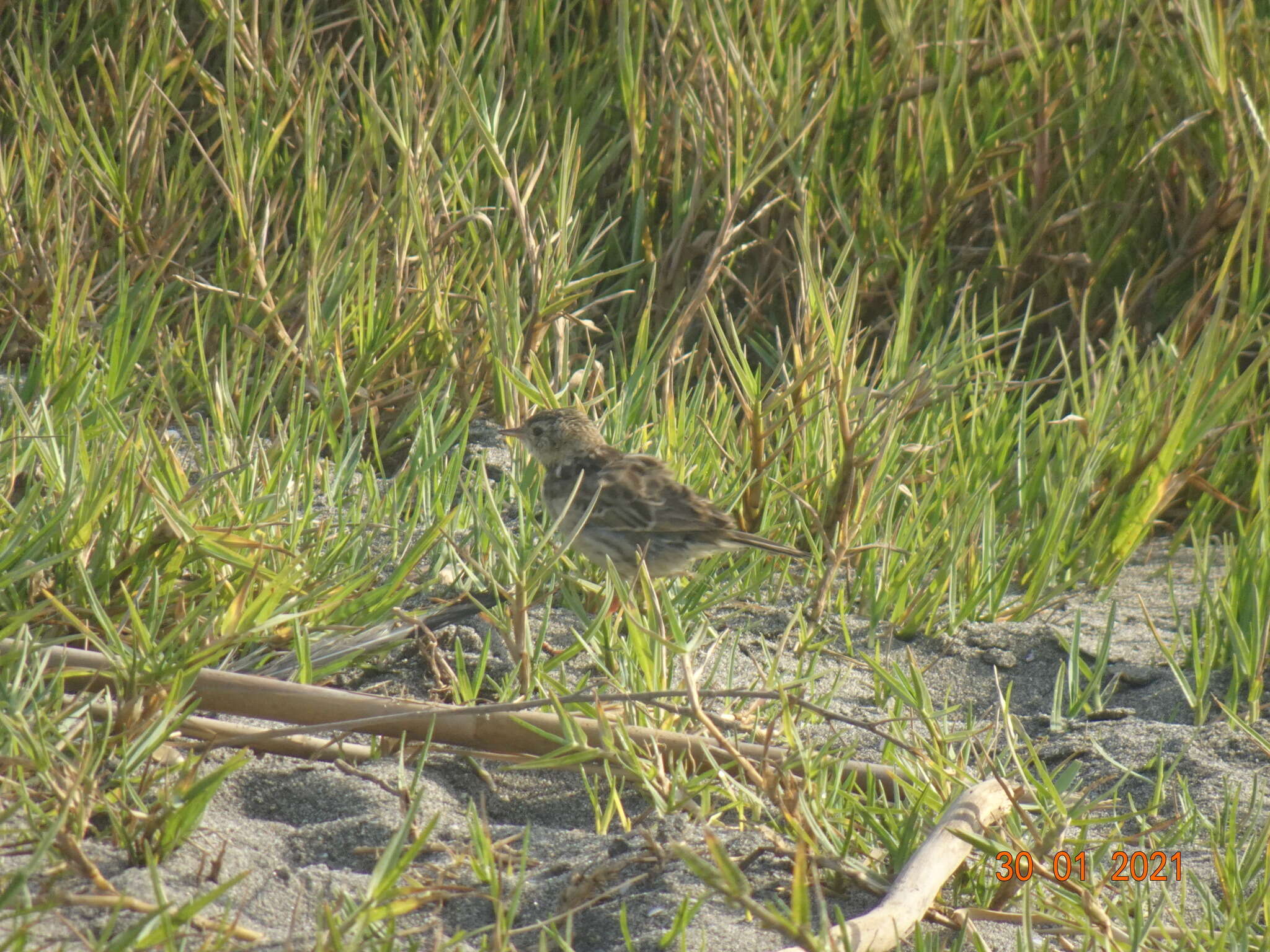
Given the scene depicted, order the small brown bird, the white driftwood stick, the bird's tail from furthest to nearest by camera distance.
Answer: the small brown bird < the bird's tail < the white driftwood stick

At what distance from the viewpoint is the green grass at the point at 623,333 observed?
3.24 meters

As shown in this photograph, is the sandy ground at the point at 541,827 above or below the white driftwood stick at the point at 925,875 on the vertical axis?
below

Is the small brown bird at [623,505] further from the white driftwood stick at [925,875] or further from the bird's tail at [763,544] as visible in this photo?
the white driftwood stick at [925,875]

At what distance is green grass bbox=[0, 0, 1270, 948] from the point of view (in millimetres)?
3244

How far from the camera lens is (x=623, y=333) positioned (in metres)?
5.72

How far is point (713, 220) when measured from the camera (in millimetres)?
6094

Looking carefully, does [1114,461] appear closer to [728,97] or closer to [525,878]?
[728,97]

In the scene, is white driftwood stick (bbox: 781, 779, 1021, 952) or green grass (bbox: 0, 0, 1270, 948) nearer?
white driftwood stick (bbox: 781, 779, 1021, 952)

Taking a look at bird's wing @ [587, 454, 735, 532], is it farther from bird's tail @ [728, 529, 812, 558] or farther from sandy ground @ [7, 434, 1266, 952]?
sandy ground @ [7, 434, 1266, 952]

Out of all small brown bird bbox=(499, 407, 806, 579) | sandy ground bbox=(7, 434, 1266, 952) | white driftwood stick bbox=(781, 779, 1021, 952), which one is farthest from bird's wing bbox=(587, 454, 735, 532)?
white driftwood stick bbox=(781, 779, 1021, 952)

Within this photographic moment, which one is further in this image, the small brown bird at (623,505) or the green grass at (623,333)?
the small brown bird at (623,505)

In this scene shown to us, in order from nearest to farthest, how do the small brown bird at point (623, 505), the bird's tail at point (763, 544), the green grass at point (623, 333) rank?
the green grass at point (623, 333)
the bird's tail at point (763, 544)
the small brown bird at point (623, 505)

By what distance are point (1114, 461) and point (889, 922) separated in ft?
9.41

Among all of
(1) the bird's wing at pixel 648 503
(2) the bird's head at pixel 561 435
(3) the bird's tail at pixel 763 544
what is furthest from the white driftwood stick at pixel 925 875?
(2) the bird's head at pixel 561 435
